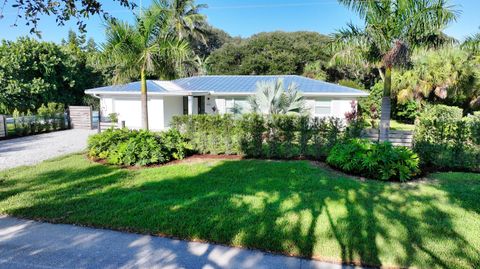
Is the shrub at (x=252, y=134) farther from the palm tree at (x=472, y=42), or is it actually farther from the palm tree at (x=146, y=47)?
the palm tree at (x=472, y=42)

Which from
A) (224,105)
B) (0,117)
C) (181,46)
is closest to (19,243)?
(181,46)

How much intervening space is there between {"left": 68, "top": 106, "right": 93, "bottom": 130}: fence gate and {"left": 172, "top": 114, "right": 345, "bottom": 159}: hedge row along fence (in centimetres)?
1208

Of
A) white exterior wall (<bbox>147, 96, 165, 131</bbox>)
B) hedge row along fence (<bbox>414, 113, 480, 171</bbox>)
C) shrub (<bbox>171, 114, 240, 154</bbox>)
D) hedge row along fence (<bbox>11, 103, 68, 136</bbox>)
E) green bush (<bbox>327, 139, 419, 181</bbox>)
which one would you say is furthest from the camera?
white exterior wall (<bbox>147, 96, 165, 131</bbox>)

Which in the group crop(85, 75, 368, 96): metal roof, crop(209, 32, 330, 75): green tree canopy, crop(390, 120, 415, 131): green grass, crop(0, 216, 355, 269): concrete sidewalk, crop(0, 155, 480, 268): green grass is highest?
crop(209, 32, 330, 75): green tree canopy

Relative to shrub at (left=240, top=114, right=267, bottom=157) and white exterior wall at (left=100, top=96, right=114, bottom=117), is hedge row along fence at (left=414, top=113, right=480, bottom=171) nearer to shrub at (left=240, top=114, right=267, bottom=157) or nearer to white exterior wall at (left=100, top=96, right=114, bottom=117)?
shrub at (left=240, top=114, right=267, bottom=157)

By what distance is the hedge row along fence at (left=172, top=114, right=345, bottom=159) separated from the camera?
10.1 metres

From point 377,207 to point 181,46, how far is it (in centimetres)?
868

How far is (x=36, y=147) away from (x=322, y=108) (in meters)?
15.3

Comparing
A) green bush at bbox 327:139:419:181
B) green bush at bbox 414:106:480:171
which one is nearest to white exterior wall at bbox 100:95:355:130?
green bush at bbox 414:106:480:171

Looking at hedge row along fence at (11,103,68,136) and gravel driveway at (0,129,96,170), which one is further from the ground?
hedge row along fence at (11,103,68,136)

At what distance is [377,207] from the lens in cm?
574

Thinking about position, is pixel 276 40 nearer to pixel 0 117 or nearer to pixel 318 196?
pixel 0 117

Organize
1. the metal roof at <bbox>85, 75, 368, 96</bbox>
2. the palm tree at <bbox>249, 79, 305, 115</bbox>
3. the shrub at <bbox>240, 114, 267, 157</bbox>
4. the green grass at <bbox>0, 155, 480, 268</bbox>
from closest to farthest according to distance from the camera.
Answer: the green grass at <bbox>0, 155, 480, 268</bbox>, the shrub at <bbox>240, 114, 267, 157</bbox>, the palm tree at <bbox>249, 79, 305, 115</bbox>, the metal roof at <bbox>85, 75, 368, 96</bbox>

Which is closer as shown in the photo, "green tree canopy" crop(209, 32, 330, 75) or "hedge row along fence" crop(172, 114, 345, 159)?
"hedge row along fence" crop(172, 114, 345, 159)
